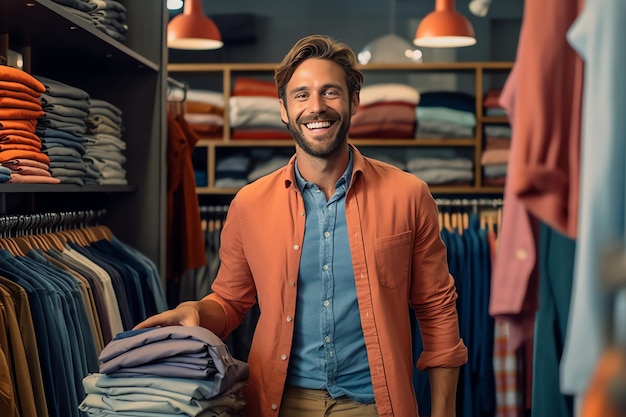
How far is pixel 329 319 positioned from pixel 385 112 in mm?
3241

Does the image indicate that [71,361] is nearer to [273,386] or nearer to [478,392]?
[273,386]

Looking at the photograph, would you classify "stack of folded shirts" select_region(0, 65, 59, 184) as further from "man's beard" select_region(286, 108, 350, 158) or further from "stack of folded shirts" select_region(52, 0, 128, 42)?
"man's beard" select_region(286, 108, 350, 158)

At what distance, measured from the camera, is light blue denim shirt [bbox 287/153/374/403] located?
2584 millimetres

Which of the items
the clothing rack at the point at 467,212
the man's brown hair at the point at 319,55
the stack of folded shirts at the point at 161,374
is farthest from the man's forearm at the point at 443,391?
the clothing rack at the point at 467,212

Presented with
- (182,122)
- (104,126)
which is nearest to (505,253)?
(104,126)

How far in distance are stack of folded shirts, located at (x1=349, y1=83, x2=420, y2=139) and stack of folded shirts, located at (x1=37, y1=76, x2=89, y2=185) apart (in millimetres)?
2654

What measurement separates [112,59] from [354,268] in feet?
4.99

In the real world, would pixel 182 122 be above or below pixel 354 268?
above

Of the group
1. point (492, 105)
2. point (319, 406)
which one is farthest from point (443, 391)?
point (492, 105)

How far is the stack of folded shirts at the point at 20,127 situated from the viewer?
8.55 ft

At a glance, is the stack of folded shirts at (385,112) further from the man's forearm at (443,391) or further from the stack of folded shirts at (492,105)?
the man's forearm at (443,391)

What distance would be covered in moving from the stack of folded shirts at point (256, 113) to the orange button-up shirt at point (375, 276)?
304cm

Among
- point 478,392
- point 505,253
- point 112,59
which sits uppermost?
point 112,59

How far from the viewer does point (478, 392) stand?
16.5 ft
